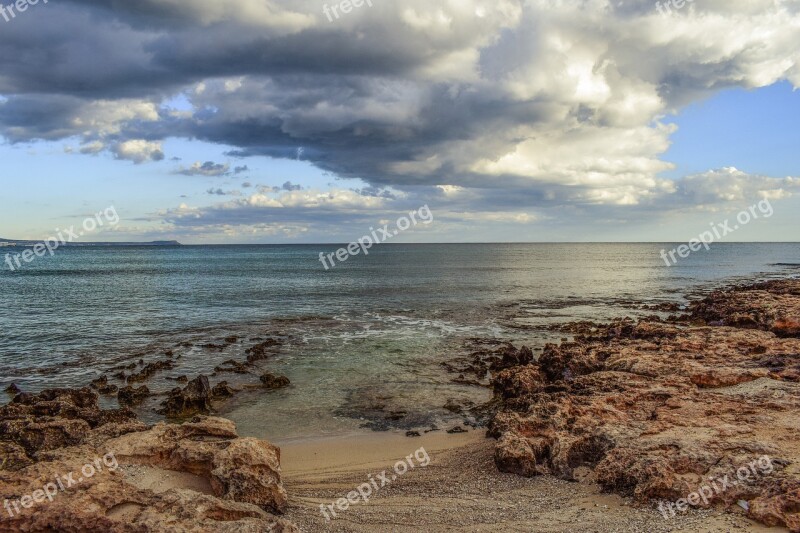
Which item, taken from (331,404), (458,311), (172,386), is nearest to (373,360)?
(331,404)

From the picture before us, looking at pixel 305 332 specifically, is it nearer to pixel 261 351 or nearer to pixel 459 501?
pixel 261 351

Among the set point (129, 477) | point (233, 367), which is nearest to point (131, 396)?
point (233, 367)

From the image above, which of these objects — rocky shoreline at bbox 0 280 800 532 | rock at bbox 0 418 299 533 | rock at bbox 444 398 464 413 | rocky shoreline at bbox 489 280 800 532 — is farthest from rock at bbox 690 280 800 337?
rock at bbox 0 418 299 533

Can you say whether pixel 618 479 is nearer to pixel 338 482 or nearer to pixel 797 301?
pixel 338 482

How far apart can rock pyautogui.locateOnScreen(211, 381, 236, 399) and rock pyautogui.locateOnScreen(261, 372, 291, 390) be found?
4.52 feet

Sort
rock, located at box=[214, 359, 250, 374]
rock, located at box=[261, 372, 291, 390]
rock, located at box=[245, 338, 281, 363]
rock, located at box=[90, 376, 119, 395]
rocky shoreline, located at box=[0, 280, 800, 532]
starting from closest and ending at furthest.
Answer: rocky shoreline, located at box=[0, 280, 800, 532], rock, located at box=[90, 376, 119, 395], rock, located at box=[261, 372, 291, 390], rock, located at box=[214, 359, 250, 374], rock, located at box=[245, 338, 281, 363]

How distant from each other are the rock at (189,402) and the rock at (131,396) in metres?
1.26

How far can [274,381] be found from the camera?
2039 cm

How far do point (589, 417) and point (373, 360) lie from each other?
13521 mm

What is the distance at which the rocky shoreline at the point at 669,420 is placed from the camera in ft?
29.8

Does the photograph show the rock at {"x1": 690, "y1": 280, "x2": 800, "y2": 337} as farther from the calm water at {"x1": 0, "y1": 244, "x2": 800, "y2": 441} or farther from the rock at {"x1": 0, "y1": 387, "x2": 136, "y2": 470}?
the rock at {"x1": 0, "y1": 387, "x2": 136, "y2": 470}

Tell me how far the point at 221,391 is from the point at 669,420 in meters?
15.6

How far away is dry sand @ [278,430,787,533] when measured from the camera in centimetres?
858

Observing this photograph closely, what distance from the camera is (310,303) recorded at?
46.9 meters
